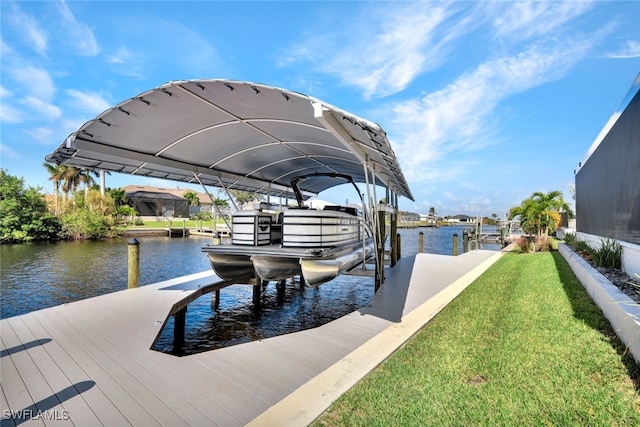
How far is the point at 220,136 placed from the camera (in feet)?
19.7

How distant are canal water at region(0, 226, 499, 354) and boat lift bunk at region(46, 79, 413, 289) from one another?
1.14 m

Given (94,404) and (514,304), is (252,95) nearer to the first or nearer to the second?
(94,404)

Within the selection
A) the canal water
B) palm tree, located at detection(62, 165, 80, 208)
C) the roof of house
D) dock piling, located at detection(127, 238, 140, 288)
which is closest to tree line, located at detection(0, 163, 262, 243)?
the canal water

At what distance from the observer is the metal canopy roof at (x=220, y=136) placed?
426cm

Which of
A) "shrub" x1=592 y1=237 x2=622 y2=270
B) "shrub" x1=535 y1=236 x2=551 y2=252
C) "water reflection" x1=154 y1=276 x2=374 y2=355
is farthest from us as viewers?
"shrub" x1=535 y1=236 x2=551 y2=252

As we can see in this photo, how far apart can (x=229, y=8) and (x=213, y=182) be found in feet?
13.5

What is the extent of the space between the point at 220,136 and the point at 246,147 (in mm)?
806

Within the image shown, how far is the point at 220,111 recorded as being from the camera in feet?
16.3

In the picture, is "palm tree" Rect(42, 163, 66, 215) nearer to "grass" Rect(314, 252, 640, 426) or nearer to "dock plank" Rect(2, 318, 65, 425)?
"dock plank" Rect(2, 318, 65, 425)

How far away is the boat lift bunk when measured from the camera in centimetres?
435

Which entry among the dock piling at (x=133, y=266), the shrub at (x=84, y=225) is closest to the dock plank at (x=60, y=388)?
the dock piling at (x=133, y=266)

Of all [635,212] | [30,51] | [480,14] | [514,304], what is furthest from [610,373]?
[30,51]

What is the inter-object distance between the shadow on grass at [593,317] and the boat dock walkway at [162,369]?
2.00 m

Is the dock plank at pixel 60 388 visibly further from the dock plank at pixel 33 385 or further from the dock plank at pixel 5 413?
the dock plank at pixel 5 413
